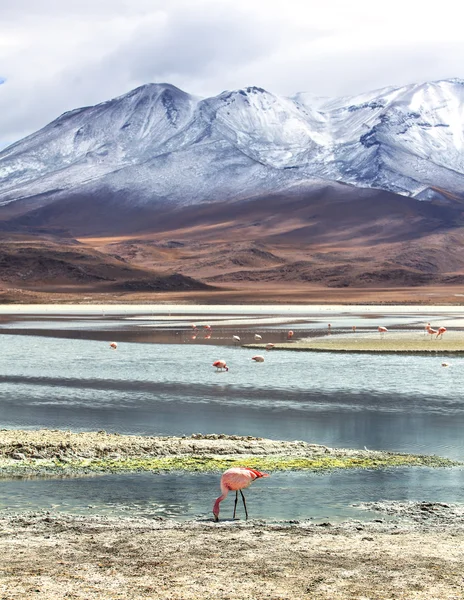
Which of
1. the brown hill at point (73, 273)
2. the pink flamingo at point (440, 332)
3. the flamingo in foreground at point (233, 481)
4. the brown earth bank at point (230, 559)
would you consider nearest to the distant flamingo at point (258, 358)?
the pink flamingo at point (440, 332)

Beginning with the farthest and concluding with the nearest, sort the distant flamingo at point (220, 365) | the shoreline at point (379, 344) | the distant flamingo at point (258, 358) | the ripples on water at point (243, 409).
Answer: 1. the shoreline at point (379, 344)
2. the distant flamingo at point (258, 358)
3. the distant flamingo at point (220, 365)
4. the ripples on water at point (243, 409)

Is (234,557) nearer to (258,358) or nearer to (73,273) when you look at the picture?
(258,358)

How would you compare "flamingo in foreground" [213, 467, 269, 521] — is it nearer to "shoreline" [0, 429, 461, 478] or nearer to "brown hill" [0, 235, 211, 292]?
"shoreline" [0, 429, 461, 478]

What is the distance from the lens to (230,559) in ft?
35.1

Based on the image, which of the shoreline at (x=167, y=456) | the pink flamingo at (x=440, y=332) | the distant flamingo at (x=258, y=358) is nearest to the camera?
the shoreline at (x=167, y=456)

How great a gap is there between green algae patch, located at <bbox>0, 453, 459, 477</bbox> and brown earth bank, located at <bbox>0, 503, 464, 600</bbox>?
3.06m

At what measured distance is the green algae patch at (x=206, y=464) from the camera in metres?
16.1

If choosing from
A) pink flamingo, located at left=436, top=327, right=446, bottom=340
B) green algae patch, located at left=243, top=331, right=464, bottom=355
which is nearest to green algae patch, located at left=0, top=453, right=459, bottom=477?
A: green algae patch, located at left=243, top=331, right=464, bottom=355

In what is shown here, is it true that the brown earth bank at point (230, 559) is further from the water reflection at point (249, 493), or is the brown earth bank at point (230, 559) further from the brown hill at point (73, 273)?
the brown hill at point (73, 273)

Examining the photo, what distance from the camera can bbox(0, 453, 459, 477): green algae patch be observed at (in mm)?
16078

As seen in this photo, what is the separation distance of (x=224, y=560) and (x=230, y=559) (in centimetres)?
9

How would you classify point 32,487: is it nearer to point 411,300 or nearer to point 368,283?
point 411,300

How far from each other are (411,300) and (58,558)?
94575mm

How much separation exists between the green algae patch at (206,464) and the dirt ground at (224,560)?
3278 millimetres
